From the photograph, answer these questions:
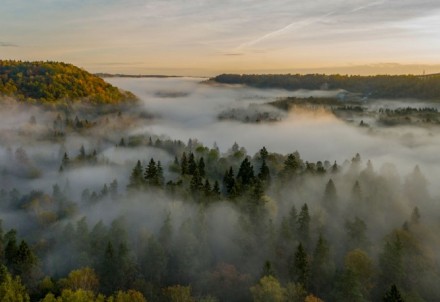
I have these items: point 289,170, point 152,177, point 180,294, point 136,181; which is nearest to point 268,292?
point 180,294

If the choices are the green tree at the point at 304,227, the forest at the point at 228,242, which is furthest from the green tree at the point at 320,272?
the green tree at the point at 304,227

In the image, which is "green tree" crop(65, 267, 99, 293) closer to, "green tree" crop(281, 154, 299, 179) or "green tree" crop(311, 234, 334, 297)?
"green tree" crop(311, 234, 334, 297)

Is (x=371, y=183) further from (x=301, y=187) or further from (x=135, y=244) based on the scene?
(x=135, y=244)

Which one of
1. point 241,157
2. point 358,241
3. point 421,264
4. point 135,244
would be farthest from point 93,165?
point 421,264

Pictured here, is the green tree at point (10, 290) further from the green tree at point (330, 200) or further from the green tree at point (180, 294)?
the green tree at point (330, 200)

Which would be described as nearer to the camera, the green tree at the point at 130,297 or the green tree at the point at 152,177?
the green tree at the point at 130,297

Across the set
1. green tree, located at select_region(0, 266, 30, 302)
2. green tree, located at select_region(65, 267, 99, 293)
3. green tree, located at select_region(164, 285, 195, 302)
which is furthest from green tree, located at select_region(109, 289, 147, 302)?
green tree, located at select_region(0, 266, 30, 302)

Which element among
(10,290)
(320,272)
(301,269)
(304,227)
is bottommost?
(320,272)

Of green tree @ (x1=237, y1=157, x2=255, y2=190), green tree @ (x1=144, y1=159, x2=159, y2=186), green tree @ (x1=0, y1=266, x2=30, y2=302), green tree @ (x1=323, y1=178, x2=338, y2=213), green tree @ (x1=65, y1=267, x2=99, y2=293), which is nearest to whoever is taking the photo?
green tree @ (x1=0, y1=266, x2=30, y2=302)

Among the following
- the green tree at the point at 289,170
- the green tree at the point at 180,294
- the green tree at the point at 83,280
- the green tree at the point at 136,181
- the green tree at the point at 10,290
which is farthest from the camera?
the green tree at the point at 289,170

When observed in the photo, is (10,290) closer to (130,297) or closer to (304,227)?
(130,297)

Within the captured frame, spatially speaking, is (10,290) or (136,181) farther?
(136,181)
